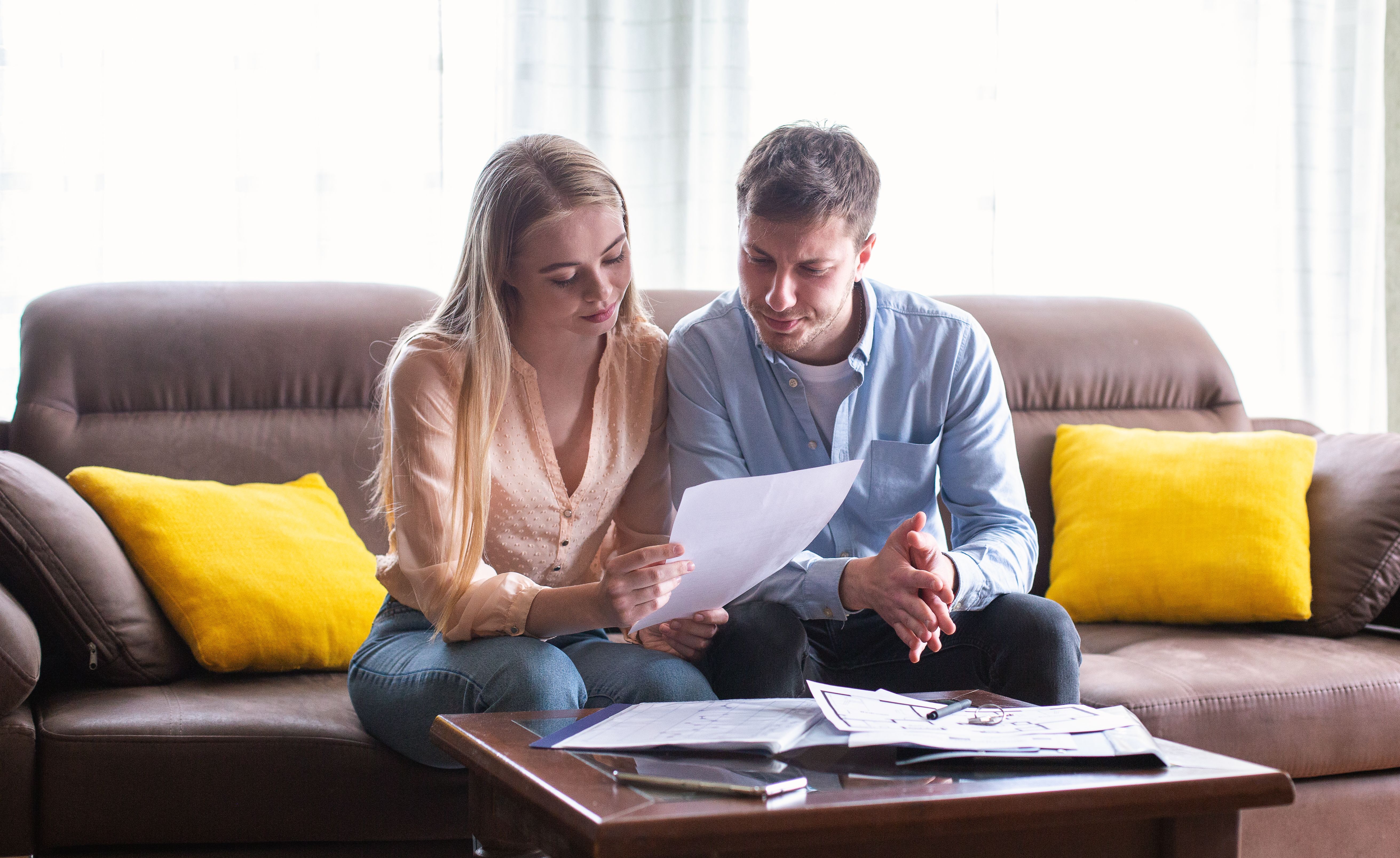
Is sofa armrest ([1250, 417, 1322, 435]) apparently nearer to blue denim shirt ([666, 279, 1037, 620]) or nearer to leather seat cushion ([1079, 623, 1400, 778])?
leather seat cushion ([1079, 623, 1400, 778])

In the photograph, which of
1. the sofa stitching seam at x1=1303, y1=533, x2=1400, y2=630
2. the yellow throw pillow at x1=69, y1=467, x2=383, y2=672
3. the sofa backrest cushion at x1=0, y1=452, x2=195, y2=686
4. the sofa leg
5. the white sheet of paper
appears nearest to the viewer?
the sofa leg

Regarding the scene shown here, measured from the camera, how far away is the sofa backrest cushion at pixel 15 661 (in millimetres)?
1334

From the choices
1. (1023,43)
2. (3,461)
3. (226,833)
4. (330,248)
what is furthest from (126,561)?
(1023,43)

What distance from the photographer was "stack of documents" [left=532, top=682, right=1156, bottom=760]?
35.0 inches

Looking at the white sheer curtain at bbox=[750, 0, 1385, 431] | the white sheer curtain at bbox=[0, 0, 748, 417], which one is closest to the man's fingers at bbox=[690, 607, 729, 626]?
the white sheer curtain at bbox=[0, 0, 748, 417]

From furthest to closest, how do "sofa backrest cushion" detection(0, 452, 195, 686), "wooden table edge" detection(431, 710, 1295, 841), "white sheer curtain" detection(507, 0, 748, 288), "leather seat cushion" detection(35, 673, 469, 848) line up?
"white sheer curtain" detection(507, 0, 748, 288) < "sofa backrest cushion" detection(0, 452, 195, 686) < "leather seat cushion" detection(35, 673, 469, 848) < "wooden table edge" detection(431, 710, 1295, 841)

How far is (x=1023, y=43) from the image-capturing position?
2.84m

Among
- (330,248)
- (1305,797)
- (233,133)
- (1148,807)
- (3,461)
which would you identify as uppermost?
(233,133)

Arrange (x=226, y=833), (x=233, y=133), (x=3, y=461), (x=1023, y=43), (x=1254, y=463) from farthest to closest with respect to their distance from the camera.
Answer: (x=1023, y=43)
(x=233, y=133)
(x=1254, y=463)
(x=3, y=461)
(x=226, y=833)

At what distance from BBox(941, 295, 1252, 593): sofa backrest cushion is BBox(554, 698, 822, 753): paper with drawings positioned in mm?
1276

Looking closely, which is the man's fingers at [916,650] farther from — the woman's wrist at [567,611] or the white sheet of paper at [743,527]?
the woman's wrist at [567,611]

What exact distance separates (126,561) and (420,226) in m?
1.09

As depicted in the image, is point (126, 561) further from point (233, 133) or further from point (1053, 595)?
point (1053, 595)

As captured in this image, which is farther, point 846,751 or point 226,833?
point 226,833
